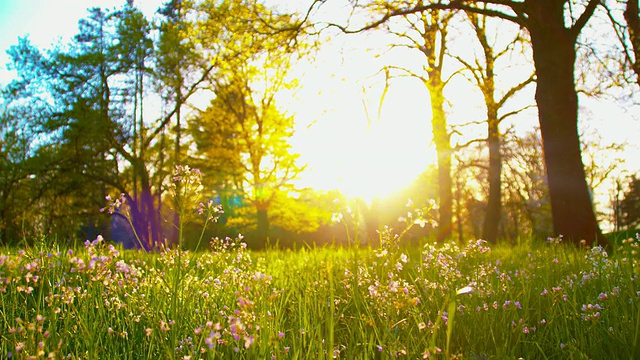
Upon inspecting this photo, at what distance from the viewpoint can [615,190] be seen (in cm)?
4931

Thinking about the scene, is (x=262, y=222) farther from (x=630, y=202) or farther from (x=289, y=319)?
(x=630, y=202)

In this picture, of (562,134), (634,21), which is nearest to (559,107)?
(562,134)

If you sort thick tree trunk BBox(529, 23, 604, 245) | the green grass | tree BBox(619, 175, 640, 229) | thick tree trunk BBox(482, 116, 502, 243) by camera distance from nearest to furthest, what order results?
the green grass < thick tree trunk BBox(529, 23, 604, 245) < thick tree trunk BBox(482, 116, 502, 243) < tree BBox(619, 175, 640, 229)

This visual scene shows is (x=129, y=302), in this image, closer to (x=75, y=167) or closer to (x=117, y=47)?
(x=75, y=167)

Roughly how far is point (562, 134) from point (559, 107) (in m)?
0.60

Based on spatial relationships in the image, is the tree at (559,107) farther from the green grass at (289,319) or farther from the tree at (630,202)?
the tree at (630,202)

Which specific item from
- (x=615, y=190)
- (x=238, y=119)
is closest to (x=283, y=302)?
(x=238, y=119)

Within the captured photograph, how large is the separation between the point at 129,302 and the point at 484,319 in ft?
7.66

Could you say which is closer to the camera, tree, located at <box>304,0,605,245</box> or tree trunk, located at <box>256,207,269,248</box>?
tree, located at <box>304,0,605,245</box>

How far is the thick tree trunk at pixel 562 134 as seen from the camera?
9.23 metres

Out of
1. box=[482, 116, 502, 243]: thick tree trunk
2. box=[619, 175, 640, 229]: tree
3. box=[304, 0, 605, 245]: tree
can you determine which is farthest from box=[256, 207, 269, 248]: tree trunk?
box=[619, 175, 640, 229]: tree

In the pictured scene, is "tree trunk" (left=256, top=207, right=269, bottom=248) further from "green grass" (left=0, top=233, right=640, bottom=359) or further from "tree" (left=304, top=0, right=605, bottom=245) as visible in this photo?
"green grass" (left=0, top=233, right=640, bottom=359)

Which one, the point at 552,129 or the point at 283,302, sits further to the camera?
the point at 552,129

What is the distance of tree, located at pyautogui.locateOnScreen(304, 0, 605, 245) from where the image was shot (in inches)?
363
